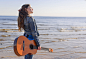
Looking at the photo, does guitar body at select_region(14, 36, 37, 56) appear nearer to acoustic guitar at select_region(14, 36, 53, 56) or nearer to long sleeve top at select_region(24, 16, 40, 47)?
acoustic guitar at select_region(14, 36, 53, 56)

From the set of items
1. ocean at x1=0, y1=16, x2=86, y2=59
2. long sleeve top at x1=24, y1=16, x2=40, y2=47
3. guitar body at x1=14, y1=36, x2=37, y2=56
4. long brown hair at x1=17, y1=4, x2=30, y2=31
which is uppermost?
long brown hair at x1=17, y1=4, x2=30, y2=31

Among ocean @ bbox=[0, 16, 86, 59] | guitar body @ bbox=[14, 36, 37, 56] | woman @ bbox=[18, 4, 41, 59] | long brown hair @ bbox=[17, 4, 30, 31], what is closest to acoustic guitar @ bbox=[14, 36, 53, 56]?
guitar body @ bbox=[14, 36, 37, 56]

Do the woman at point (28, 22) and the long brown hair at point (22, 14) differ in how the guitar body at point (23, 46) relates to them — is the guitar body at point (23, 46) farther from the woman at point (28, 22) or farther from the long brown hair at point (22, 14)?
the long brown hair at point (22, 14)

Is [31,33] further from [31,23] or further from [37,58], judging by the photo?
[37,58]

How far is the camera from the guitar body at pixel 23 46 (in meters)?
2.00

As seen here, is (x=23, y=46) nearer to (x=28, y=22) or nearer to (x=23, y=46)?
(x=23, y=46)

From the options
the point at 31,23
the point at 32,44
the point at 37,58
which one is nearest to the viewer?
the point at 31,23

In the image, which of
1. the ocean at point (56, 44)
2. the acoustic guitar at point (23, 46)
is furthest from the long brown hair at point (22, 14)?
the ocean at point (56, 44)

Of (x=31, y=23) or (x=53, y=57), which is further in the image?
(x=53, y=57)

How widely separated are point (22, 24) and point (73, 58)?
9.24ft

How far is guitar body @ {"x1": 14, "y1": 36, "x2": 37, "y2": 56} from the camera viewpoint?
2004mm

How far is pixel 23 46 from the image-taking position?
82.7 inches

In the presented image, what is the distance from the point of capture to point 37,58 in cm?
406

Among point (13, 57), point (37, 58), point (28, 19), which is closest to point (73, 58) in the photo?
point (37, 58)
